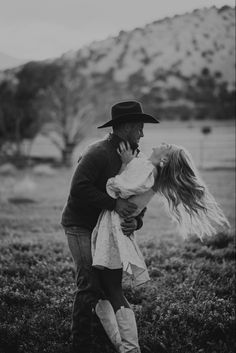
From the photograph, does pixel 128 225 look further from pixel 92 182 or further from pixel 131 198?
pixel 92 182

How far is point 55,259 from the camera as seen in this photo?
6262 mm

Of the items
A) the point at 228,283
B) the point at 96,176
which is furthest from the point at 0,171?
the point at 96,176

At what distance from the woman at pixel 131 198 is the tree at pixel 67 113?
71.8 feet

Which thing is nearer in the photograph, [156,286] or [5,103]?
[156,286]

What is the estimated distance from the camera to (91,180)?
3477mm

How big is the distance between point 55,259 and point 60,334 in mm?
2096

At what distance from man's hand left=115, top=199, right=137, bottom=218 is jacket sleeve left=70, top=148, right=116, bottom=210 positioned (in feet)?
0.14

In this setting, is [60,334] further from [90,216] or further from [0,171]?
[0,171]

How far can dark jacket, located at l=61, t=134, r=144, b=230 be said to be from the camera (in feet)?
11.4

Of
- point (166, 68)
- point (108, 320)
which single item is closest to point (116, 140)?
point (108, 320)

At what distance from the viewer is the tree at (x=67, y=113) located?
84.6ft

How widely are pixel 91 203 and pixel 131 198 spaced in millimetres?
329

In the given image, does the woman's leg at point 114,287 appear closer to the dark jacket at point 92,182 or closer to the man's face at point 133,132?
the dark jacket at point 92,182

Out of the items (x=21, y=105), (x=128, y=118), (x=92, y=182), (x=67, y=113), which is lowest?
(x=92, y=182)
